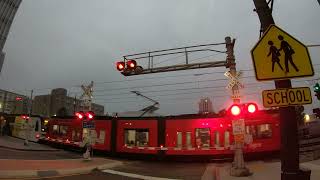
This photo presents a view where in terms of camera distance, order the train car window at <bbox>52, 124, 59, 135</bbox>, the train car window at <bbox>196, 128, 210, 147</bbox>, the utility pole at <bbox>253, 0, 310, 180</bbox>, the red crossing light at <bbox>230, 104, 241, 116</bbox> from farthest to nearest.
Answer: the train car window at <bbox>52, 124, 59, 135</bbox> < the train car window at <bbox>196, 128, 210, 147</bbox> < the red crossing light at <bbox>230, 104, 241, 116</bbox> < the utility pole at <bbox>253, 0, 310, 180</bbox>

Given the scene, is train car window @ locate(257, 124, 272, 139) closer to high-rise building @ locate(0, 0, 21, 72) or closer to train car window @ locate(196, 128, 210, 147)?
train car window @ locate(196, 128, 210, 147)

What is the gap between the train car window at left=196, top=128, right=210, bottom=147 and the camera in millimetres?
27831

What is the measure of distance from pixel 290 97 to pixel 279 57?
1.79ft

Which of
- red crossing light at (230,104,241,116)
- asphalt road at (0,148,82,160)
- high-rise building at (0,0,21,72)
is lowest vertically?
asphalt road at (0,148,82,160)

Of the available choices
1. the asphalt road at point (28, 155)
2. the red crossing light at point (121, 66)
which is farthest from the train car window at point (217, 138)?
the asphalt road at point (28, 155)

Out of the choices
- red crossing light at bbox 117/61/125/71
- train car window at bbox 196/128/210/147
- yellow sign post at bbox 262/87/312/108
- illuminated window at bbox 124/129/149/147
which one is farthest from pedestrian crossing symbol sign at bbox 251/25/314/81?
illuminated window at bbox 124/129/149/147

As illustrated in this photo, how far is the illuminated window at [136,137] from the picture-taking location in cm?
3008

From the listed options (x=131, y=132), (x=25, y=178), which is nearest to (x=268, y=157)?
(x=131, y=132)

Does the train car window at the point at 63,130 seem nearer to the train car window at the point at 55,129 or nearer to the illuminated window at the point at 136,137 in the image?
the train car window at the point at 55,129

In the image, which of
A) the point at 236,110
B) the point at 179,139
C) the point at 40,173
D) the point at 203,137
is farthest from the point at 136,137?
the point at 236,110

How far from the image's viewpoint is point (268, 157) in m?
27.7

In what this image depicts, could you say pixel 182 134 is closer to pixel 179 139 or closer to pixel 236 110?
pixel 179 139

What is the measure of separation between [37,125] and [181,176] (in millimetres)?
31519

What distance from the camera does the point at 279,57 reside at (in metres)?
5.01
